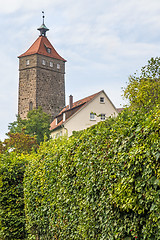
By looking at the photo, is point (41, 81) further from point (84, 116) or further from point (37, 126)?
point (84, 116)

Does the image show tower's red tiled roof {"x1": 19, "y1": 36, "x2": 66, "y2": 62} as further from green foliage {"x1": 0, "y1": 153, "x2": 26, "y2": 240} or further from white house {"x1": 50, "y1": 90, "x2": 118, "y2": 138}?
green foliage {"x1": 0, "y1": 153, "x2": 26, "y2": 240}

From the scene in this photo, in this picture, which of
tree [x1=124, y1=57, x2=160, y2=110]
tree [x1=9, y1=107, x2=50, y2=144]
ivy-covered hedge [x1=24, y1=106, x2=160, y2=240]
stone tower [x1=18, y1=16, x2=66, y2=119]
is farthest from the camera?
stone tower [x1=18, y1=16, x2=66, y2=119]

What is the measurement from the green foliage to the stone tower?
174ft

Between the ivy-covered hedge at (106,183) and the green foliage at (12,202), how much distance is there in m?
2.34

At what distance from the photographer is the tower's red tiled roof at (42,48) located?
6756 centimetres

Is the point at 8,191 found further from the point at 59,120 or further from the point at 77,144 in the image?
the point at 59,120

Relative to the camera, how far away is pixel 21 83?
66562mm

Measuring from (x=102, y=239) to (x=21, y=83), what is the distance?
2508 inches

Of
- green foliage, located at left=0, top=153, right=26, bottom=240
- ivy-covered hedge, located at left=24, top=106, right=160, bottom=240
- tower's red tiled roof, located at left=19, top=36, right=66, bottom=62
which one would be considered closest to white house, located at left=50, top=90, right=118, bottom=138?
tower's red tiled roof, located at left=19, top=36, right=66, bottom=62

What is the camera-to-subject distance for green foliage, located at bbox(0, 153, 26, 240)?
10.1 meters

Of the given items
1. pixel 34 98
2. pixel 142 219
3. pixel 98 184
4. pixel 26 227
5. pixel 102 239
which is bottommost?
pixel 26 227

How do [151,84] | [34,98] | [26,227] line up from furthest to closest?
[34,98] → [151,84] → [26,227]

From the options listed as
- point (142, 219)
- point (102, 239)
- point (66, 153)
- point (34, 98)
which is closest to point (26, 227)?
point (66, 153)

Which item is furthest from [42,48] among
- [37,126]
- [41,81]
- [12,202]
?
[12,202]
